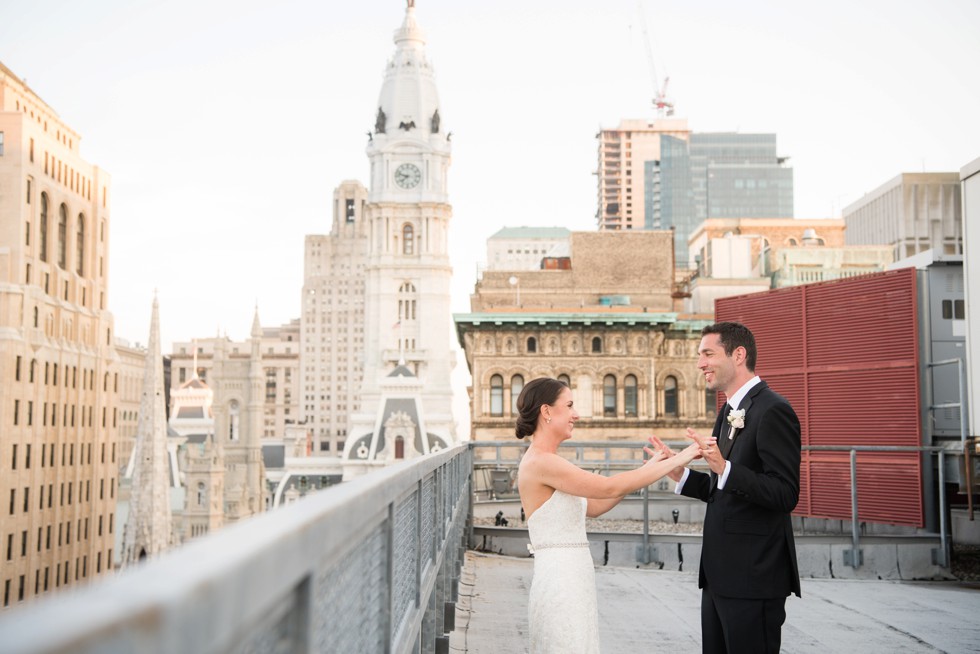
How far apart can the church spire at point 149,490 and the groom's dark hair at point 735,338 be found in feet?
580

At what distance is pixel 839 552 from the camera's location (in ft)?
51.8

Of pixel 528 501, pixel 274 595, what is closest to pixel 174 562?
pixel 274 595

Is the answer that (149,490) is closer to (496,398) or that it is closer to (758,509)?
(496,398)

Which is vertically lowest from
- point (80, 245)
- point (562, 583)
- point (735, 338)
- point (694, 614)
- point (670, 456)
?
point (694, 614)

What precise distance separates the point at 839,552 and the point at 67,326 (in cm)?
13552

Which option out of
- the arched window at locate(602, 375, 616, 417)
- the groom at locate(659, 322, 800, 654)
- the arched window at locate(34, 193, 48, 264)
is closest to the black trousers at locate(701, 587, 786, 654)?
the groom at locate(659, 322, 800, 654)

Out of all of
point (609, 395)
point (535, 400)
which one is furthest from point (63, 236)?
point (535, 400)

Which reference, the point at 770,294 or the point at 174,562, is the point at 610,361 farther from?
the point at 174,562

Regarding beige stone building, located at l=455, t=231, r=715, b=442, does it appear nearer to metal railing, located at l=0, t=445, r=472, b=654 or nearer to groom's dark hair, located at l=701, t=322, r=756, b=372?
groom's dark hair, located at l=701, t=322, r=756, b=372

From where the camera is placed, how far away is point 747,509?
20.7 feet

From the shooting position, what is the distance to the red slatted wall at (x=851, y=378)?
1942cm

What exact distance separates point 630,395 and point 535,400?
60.5 m

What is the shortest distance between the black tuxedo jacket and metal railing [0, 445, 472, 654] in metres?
1.96

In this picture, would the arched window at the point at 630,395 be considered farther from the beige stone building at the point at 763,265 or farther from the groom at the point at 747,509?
the groom at the point at 747,509
